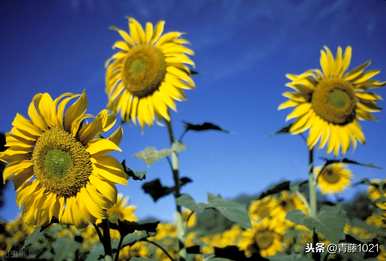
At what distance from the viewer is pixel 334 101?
416 centimetres

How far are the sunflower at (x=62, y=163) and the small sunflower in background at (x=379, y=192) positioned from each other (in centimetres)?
229

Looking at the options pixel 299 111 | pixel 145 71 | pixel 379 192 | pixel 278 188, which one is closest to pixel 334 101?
pixel 299 111

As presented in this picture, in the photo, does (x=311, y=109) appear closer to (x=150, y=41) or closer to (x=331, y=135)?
(x=331, y=135)

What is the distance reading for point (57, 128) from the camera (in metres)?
2.60

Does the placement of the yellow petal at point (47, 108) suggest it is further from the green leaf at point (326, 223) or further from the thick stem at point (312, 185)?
the thick stem at point (312, 185)

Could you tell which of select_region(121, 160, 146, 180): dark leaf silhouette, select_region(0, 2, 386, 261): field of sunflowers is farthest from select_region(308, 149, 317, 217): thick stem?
select_region(121, 160, 146, 180): dark leaf silhouette

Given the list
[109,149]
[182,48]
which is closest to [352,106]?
[182,48]

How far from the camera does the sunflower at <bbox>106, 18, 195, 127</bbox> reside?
157 inches

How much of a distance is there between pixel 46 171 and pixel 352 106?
10.9 ft

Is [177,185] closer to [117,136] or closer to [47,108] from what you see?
[117,136]

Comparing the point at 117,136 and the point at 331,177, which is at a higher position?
the point at 331,177

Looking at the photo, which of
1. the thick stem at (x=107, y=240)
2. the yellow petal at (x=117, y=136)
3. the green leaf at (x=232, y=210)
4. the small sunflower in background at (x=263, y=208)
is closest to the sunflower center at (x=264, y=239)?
the small sunflower in background at (x=263, y=208)

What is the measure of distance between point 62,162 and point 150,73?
1.77m

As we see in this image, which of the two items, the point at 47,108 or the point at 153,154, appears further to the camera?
the point at 153,154
